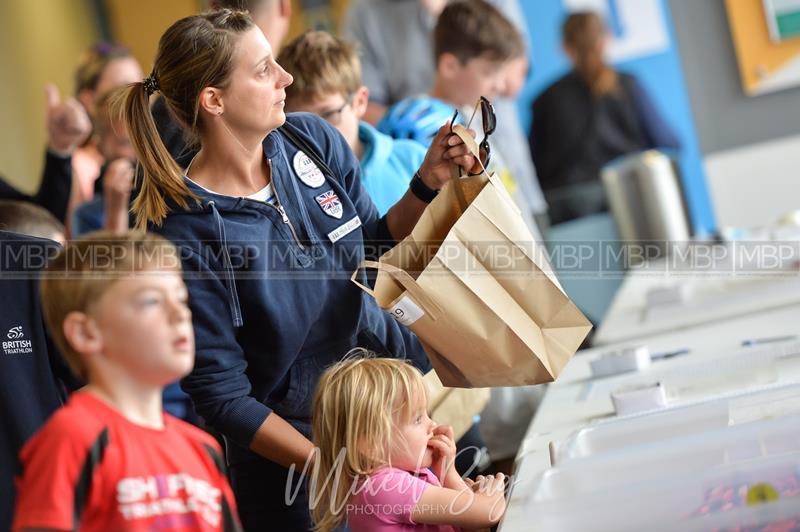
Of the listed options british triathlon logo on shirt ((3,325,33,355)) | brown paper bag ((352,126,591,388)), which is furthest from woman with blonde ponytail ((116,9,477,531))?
british triathlon logo on shirt ((3,325,33,355))

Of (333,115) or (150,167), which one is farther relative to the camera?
(333,115)

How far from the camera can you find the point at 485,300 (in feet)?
4.93

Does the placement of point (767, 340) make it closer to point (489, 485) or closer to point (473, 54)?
point (489, 485)

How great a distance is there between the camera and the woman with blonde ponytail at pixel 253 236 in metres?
1.55

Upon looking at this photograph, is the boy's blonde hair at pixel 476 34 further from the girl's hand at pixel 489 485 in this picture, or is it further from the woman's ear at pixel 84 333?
the woman's ear at pixel 84 333

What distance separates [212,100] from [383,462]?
21.8 inches

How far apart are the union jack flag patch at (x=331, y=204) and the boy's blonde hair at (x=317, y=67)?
0.60 m

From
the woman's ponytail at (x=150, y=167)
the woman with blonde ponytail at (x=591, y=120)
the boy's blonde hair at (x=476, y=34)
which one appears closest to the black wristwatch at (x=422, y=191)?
the woman's ponytail at (x=150, y=167)

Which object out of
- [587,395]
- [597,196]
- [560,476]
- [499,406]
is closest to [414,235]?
[560,476]

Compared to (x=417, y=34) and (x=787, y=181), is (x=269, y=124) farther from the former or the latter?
(x=787, y=181)

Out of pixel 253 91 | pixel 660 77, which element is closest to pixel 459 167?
pixel 253 91

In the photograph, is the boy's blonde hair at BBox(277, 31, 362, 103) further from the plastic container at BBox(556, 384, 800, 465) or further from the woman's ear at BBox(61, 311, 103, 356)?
the woman's ear at BBox(61, 311, 103, 356)

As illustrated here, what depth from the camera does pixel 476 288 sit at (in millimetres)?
1500

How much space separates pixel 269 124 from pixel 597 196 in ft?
11.8
